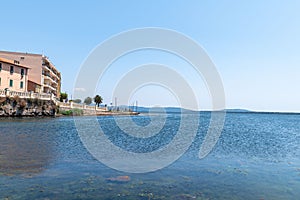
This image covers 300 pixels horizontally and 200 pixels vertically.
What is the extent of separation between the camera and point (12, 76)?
172 feet

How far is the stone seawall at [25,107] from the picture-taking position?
4541 centimetres

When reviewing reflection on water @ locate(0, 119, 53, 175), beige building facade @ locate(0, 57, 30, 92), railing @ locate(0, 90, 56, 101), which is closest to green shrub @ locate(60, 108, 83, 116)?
railing @ locate(0, 90, 56, 101)

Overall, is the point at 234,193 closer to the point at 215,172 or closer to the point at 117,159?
the point at 215,172

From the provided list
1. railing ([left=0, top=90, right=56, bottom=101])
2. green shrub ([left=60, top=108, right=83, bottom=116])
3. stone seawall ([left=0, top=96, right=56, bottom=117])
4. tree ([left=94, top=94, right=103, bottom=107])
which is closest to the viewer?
railing ([left=0, top=90, right=56, bottom=101])

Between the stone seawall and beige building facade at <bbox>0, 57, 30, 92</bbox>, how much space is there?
540cm

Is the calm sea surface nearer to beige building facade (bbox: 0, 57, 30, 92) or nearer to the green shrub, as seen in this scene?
beige building facade (bbox: 0, 57, 30, 92)

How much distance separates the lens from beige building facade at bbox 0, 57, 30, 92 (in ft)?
164

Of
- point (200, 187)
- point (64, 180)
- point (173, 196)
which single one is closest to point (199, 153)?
point (200, 187)

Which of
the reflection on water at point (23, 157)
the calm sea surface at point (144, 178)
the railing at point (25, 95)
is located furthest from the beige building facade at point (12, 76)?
the calm sea surface at point (144, 178)

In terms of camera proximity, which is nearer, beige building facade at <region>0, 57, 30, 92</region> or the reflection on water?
the reflection on water

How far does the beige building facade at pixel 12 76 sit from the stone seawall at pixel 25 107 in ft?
17.7

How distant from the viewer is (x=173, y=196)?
9438 millimetres

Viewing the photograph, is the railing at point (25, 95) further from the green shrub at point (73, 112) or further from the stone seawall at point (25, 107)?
the green shrub at point (73, 112)

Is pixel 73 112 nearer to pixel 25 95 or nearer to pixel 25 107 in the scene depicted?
pixel 25 107
